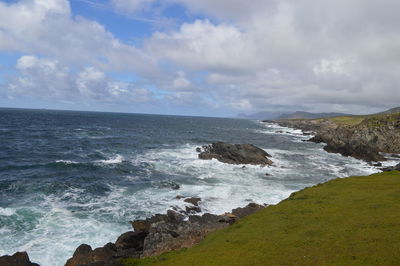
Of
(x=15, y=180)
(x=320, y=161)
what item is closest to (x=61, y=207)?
(x=15, y=180)

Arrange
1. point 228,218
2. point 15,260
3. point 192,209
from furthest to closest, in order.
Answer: point 192,209 < point 228,218 < point 15,260

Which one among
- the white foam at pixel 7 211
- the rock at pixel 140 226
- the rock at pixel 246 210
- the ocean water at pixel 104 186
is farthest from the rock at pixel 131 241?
the white foam at pixel 7 211

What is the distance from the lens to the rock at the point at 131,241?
2615 centimetres

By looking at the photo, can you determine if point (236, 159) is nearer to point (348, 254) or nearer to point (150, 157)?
point (150, 157)

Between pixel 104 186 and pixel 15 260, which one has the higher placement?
pixel 15 260

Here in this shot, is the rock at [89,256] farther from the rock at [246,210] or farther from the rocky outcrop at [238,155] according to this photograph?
the rocky outcrop at [238,155]

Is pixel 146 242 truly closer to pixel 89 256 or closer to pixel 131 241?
pixel 131 241

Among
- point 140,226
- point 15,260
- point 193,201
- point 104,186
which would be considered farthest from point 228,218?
point 104,186

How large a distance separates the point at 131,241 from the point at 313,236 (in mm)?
17507

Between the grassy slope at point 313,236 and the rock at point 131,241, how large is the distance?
27.9 ft

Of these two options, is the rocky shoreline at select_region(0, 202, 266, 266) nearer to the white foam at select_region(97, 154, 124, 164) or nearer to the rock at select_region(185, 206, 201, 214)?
the rock at select_region(185, 206, 201, 214)

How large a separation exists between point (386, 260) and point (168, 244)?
50.9 feet

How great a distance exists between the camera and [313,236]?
751 inches

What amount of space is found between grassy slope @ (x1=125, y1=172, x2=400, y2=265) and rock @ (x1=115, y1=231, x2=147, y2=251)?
8.52 m
